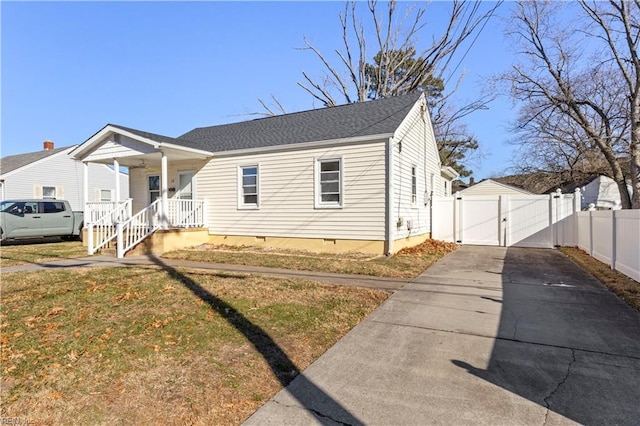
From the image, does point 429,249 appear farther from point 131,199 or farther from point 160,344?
point 131,199

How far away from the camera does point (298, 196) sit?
1197cm

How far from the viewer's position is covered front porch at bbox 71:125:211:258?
11.6m

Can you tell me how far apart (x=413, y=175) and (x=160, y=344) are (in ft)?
36.3

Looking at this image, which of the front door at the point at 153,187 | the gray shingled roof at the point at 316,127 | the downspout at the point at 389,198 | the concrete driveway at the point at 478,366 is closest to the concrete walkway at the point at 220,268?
the concrete driveway at the point at 478,366

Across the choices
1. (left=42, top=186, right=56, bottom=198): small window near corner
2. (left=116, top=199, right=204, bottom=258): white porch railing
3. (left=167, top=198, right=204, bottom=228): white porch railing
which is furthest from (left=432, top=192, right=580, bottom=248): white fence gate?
(left=42, top=186, right=56, bottom=198): small window near corner

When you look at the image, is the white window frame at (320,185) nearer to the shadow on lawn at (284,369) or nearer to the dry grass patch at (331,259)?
the dry grass patch at (331,259)

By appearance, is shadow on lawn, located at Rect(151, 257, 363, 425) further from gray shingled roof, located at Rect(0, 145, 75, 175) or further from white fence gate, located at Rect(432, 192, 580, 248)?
gray shingled roof, located at Rect(0, 145, 75, 175)

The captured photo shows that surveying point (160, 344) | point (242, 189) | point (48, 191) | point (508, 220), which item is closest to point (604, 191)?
point (508, 220)

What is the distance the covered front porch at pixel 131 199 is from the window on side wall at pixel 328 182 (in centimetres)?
464

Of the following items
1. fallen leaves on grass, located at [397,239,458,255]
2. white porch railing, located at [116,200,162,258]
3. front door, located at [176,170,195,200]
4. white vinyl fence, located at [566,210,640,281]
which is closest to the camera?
white vinyl fence, located at [566,210,640,281]

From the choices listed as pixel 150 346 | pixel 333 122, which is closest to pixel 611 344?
pixel 150 346

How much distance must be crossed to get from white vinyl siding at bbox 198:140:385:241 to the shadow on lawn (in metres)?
6.27

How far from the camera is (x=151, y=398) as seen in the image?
110 inches

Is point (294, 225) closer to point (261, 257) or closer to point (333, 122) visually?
point (261, 257)
